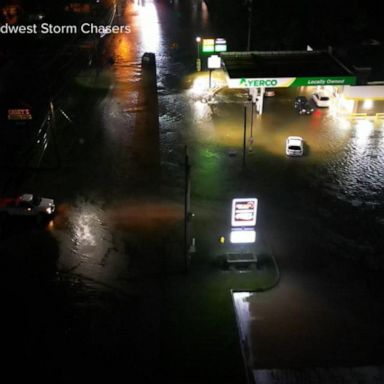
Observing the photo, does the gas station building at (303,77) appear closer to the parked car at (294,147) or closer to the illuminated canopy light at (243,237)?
the parked car at (294,147)

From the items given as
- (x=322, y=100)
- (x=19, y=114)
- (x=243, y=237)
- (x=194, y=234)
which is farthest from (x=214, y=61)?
(x=243, y=237)

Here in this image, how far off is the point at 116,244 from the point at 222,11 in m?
78.7

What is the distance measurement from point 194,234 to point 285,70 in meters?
25.5

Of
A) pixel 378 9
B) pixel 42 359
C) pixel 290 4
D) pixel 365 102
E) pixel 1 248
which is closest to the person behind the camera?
pixel 42 359

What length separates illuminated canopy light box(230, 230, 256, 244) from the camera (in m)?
27.3

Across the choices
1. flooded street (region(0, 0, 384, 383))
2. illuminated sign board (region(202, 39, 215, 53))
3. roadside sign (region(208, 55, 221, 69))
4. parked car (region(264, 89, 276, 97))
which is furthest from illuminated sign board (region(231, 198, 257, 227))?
illuminated sign board (region(202, 39, 215, 53))

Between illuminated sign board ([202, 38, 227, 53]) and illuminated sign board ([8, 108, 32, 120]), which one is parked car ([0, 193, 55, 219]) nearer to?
illuminated sign board ([8, 108, 32, 120])

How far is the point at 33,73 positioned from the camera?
63375 mm

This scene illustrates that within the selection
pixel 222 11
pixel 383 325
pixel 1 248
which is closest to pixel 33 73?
pixel 1 248

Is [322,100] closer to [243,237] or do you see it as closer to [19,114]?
[243,237]

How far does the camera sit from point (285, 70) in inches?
1906

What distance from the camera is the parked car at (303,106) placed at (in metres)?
48.2

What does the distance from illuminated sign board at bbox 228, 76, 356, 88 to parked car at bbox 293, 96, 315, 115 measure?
2914 mm

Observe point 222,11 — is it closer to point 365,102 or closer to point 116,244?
point 365,102
